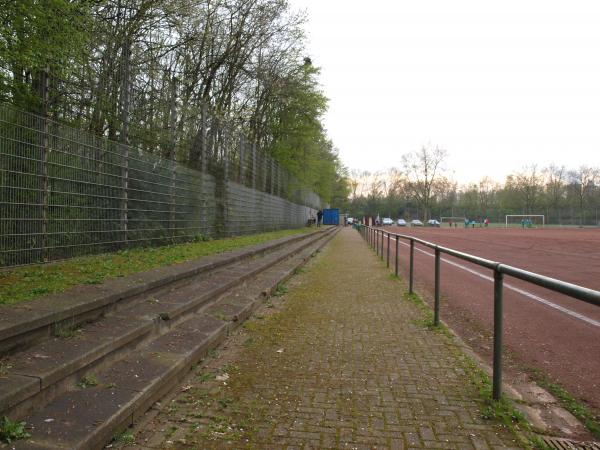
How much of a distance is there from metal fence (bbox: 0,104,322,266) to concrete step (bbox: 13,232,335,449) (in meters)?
2.67

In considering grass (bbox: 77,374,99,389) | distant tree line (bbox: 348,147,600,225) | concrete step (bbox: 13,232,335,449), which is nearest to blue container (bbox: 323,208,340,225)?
distant tree line (bbox: 348,147,600,225)

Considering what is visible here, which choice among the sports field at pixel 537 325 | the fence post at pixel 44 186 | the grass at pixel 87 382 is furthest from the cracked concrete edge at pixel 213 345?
the sports field at pixel 537 325

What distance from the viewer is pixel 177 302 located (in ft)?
16.4

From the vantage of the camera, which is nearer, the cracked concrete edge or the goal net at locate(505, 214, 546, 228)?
the cracked concrete edge

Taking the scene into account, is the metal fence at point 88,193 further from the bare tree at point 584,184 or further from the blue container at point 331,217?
the bare tree at point 584,184

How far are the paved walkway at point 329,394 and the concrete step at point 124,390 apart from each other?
13 cm

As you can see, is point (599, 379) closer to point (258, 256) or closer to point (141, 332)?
point (141, 332)

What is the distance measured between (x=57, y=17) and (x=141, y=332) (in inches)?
187

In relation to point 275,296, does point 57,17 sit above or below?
above

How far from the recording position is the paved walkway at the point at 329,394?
2719 mm

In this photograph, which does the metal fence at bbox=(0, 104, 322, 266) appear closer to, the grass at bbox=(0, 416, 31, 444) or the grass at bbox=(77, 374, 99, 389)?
the grass at bbox=(77, 374, 99, 389)

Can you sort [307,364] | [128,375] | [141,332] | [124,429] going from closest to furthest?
[124,429] < [128,375] < [141,332] < [307,364]

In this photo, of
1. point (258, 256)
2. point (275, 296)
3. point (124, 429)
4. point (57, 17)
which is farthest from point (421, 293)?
point (57, 17)

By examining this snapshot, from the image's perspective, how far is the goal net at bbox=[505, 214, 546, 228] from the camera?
71.3m
